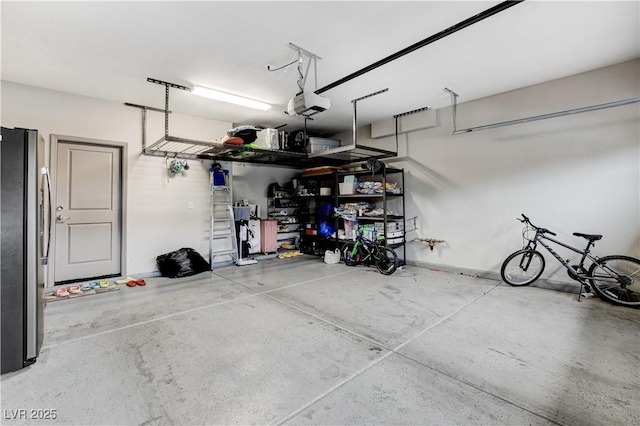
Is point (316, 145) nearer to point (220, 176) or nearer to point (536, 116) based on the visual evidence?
point (220, 176)

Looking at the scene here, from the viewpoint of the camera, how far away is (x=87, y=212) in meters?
4.24

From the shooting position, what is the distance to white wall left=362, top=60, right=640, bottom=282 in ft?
11.3

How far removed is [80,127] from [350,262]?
16.2ft

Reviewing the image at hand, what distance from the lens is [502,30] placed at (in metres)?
2.67

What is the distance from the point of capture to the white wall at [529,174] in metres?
3.43

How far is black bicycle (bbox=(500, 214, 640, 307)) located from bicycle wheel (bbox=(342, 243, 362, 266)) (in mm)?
2540

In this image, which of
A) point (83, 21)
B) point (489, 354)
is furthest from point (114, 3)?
point (489, 354)

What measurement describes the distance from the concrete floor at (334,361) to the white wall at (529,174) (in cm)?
102

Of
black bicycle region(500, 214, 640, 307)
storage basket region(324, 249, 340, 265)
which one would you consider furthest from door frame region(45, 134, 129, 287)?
black bicycle region(500, 214, 640, 307)

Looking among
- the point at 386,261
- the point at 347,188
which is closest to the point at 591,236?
the point at 386,261

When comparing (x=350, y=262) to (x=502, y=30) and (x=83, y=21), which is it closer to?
(x=502, y=30)

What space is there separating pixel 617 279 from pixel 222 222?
6.02 meters

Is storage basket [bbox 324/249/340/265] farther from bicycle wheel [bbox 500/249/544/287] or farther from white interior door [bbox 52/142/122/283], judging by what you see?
white interior door [bbox 52/142/122/283]

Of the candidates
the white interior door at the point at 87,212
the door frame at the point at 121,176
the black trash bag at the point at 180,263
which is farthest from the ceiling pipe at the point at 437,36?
the white interior door at the point at 87,212
